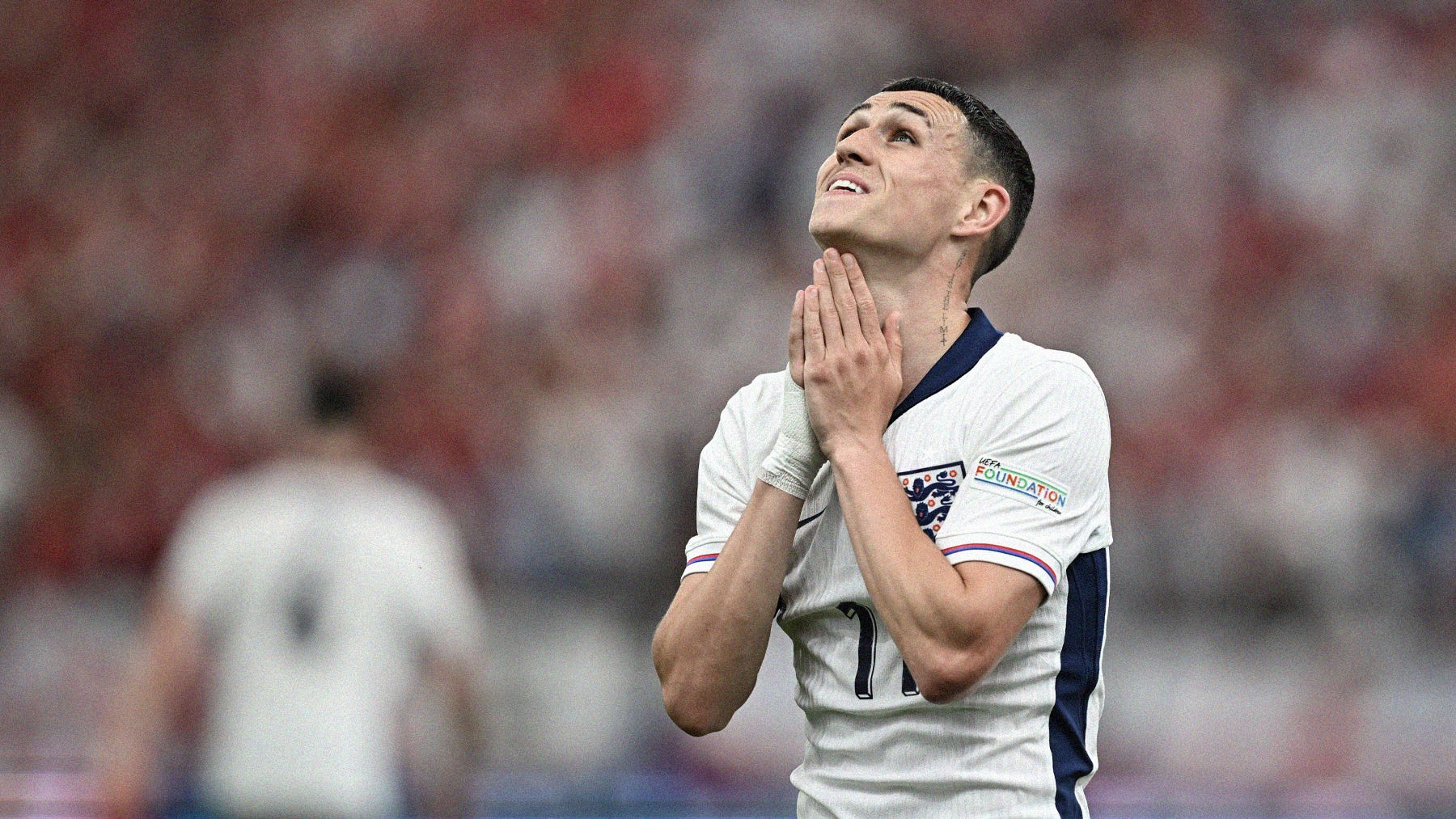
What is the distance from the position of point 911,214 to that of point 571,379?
5.62m

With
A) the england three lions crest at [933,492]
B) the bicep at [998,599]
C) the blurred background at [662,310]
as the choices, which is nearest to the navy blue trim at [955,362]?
the england three lions crest at [933,492]

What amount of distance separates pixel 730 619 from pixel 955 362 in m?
0.56

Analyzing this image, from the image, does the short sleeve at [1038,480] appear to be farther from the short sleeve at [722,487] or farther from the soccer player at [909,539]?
the short sleeve at [722,487]

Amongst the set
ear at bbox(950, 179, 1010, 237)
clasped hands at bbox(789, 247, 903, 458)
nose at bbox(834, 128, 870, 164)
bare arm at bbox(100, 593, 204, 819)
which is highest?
nose at bbox(834, 128, 870, 164)

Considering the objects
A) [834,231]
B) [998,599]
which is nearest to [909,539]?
[998,599]

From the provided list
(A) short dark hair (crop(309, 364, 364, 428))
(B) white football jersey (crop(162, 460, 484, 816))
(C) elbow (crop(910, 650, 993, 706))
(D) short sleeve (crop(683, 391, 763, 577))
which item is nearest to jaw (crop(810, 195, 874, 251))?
(D) short sleeve (crop(683, 391, 763, 577))

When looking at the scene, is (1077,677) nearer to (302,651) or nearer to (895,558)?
(895,558)

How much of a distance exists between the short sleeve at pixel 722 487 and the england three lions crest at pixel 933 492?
29 centimetres

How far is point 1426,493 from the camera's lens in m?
7.61

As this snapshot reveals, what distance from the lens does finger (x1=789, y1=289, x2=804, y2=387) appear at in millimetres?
2484

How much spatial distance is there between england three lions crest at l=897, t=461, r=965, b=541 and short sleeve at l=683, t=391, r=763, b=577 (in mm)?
289

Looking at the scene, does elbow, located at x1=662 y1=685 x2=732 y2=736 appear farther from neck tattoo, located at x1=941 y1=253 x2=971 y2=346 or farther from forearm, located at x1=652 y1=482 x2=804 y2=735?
neck tattoo, located at x1=941 y1=253 x2=971 y2=346

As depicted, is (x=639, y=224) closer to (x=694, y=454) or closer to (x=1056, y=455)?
(x=694, y=454)

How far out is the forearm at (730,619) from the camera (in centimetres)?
237
